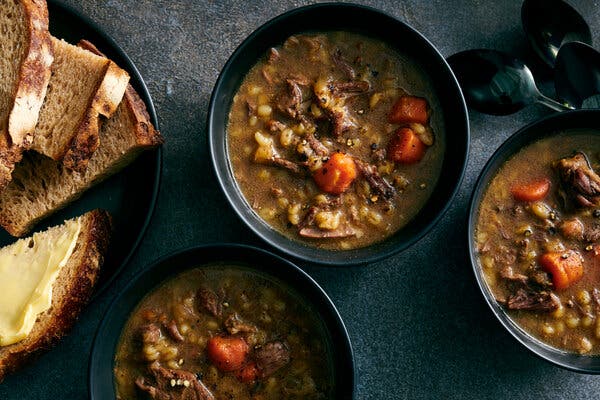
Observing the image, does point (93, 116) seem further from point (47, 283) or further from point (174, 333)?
point (174, 333)

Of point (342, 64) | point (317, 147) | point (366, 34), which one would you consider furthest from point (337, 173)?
point (366, 34)

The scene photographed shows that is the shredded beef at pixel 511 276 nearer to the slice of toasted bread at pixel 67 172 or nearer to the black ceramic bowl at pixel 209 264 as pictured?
the black ceramic bowl at pixel 209 264

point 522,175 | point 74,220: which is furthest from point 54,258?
point 522,175

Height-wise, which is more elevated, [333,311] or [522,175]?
[522,175]

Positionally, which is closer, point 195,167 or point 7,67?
point 7,67

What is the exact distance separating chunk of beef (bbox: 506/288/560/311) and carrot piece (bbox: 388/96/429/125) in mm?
1102

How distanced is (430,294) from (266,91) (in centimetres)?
155

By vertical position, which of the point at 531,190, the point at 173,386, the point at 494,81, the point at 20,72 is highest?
the point at 20,72

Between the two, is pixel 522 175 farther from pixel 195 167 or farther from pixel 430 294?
pixel 195 167

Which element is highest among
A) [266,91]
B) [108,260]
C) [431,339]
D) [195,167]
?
[266,91]

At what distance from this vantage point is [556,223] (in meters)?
4.48

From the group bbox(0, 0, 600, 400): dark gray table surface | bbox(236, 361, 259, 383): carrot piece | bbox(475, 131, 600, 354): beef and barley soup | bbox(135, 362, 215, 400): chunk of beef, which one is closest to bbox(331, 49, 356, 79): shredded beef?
bbox(0, 0, 600, 400): dark gray table surface

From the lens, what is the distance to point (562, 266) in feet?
14.4

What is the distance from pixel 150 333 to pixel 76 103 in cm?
135
